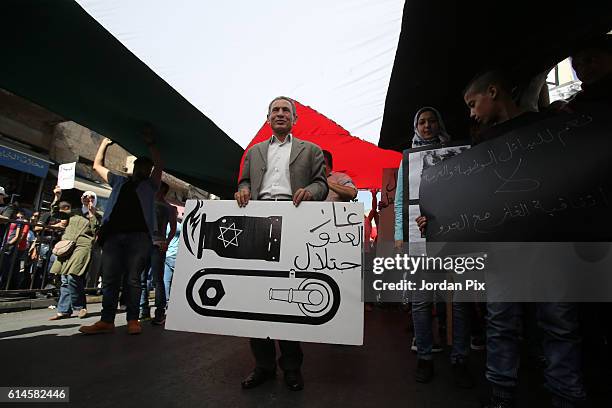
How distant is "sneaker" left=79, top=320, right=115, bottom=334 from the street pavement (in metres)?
0.08

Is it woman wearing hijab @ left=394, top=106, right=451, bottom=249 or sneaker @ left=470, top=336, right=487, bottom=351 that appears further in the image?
sneaker @ left=470, top=336, right=487, bottom=351

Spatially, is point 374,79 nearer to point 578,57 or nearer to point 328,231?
point 578,57

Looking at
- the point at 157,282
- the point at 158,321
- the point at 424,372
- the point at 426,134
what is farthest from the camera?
the point at 157,282

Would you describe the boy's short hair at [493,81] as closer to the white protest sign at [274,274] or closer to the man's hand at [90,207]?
the white protest sign at [274,274]

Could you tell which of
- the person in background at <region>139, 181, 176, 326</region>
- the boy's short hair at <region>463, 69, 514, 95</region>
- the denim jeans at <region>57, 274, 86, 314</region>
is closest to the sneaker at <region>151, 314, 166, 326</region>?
the person in background at <region>139, 181, 176, 326</region>

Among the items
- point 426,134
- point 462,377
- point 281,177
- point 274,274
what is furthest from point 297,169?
point 462,377

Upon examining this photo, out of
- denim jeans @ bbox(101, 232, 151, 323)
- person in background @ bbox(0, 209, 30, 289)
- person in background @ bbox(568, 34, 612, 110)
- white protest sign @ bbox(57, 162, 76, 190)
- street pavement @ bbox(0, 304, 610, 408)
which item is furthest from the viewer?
white protest sign @ bbox(57, 162, 76, 190)

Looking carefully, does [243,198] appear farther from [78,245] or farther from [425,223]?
[78,245]

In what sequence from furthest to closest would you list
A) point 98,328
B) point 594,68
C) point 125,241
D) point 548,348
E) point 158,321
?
point 158,321, point 125,241, point 98,328, point 594,68, point 548,348

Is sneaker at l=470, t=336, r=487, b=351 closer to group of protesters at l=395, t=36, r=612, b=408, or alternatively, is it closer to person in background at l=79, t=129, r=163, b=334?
group of protesters at l=395, t=36, r=612, b=408

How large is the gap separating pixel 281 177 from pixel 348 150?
3.37m

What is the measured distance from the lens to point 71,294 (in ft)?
14.6

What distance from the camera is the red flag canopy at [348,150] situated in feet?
16.0

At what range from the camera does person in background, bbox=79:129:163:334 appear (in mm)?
3236
